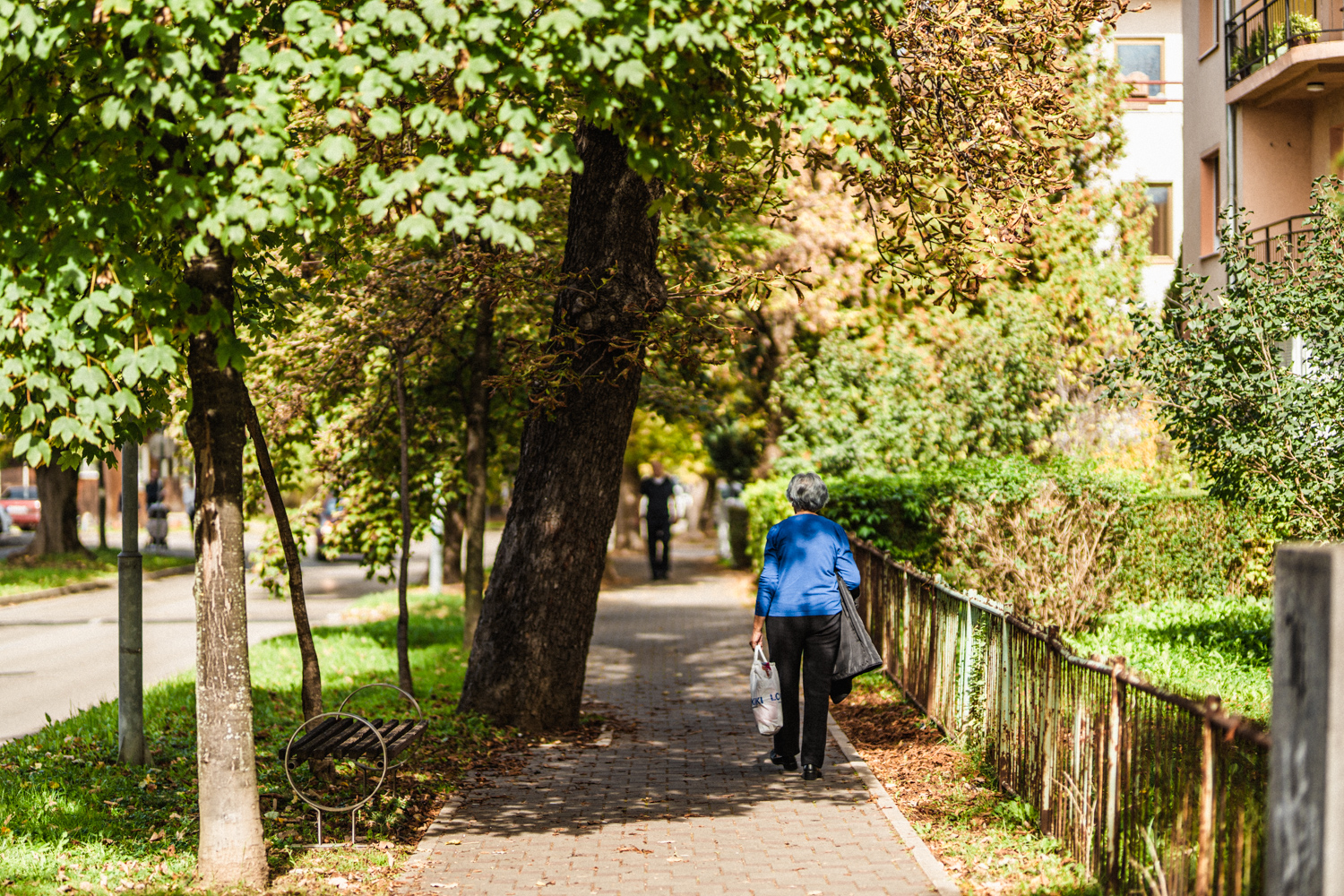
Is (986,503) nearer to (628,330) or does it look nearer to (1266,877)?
(628,330)

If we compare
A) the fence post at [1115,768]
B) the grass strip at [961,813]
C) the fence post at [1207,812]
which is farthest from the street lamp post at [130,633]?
the fence post at [1207,812]

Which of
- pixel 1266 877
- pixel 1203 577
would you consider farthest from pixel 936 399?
pixel 1266 877

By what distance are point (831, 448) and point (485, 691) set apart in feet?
28.6

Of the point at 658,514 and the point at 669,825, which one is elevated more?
the point at 658,514

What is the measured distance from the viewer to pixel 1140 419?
19250 mm

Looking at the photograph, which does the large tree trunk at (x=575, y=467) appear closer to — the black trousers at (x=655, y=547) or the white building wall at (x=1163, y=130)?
the black trousers at (x=655, y=547)

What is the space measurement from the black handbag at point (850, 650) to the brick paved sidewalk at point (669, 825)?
2.22 ft

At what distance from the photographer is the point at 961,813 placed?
23.1 feet

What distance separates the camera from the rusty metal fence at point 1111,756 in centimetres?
427

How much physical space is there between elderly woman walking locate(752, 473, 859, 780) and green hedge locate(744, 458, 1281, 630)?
5.21m

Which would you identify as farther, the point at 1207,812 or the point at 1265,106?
the point at 1265,106

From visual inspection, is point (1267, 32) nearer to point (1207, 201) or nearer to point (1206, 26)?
point (1206, 26)

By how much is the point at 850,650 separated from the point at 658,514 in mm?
16995

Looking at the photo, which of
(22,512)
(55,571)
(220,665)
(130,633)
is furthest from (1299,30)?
(22,512)
